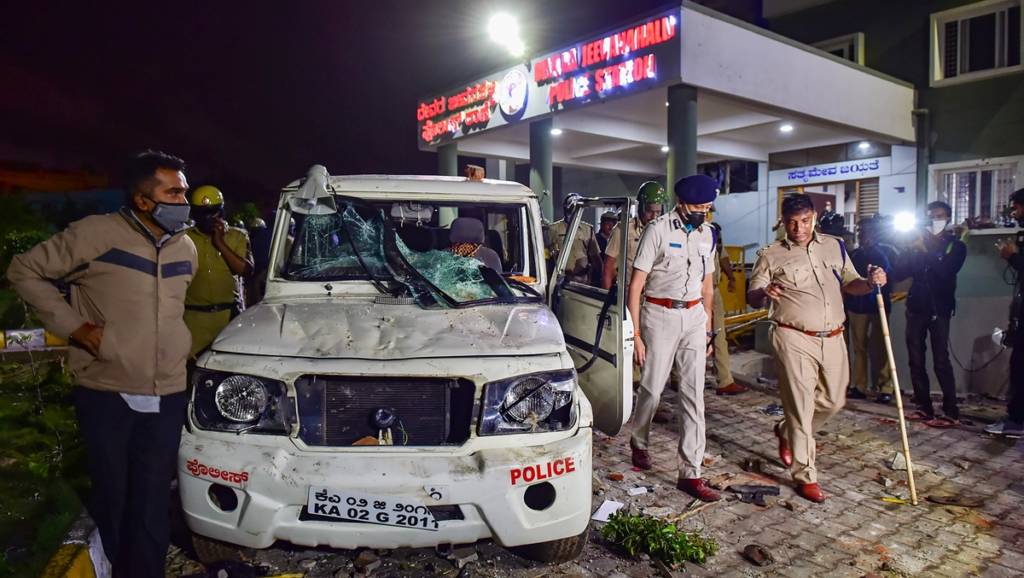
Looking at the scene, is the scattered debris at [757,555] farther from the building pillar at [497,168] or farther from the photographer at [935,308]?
the building pillar at [497,168]

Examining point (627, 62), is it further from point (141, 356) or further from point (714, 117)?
point (141, 356)

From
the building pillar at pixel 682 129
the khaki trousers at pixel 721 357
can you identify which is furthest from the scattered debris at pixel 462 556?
the building pillar at pixel 682 129

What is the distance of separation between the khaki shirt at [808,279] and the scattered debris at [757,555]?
5.03 ft

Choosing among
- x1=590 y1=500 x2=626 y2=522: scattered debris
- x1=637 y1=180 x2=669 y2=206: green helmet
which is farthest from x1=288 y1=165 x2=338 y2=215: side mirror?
x1=637 y1=180 x2=669 y2=206: green helmet

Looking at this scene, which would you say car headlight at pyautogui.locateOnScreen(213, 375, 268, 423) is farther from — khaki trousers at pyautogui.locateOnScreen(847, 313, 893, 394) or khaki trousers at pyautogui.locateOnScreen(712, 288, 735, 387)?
khaki trousers at pyautogui.locateOnScreen(847, 313, 893, 394)

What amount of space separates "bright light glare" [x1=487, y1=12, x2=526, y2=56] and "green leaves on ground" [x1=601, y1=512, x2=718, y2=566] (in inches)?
434

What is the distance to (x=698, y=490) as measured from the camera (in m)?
4.21

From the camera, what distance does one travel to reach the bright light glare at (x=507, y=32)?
12.4m

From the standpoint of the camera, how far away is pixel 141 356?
2730 mm

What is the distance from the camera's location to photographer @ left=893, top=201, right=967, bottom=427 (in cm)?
618

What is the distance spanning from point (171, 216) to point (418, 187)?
1.60m

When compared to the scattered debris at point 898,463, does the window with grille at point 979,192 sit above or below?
above

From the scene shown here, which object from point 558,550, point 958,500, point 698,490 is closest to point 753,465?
point 698,490

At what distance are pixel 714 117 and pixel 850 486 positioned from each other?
11.2 m
